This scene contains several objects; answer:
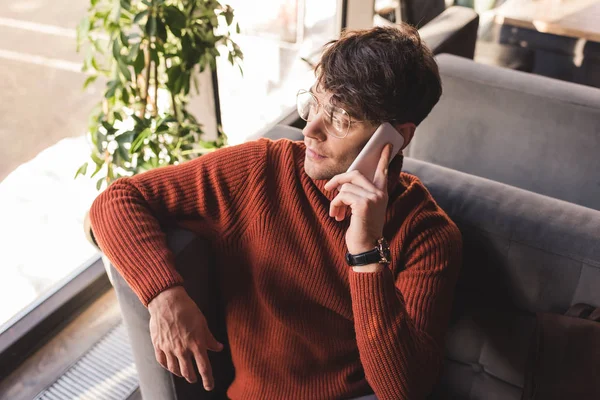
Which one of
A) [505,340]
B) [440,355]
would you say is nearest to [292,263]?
[440,355]

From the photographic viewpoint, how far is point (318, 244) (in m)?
1.17

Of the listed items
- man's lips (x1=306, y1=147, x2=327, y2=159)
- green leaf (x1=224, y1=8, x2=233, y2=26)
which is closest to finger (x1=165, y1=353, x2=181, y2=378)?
man's lips (x1=306, y1=147, x2=327, y2=159)

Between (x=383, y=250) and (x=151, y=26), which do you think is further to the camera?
(x=151, y=26)

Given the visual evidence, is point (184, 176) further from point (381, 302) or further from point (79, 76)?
point (79, 76)

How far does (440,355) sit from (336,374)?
0.81 ft

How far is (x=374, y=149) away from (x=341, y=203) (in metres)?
0.12

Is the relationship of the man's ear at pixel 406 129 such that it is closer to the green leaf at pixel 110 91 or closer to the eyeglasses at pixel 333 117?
the eyeglasses at pixel 333 117

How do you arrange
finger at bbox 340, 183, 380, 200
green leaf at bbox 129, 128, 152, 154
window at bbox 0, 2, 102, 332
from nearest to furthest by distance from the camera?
finger at bbox 340, 183, 380, 200, green leaf at bbox 129, 128, 152, 154, window at bbox 0, 2, 102, 332

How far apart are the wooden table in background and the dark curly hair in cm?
213

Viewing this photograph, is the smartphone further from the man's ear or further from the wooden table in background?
the wooden table in background

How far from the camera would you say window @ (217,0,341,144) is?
244 cm

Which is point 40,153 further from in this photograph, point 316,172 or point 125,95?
point 316,172

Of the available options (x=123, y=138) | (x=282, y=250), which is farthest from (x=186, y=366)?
(x=123, y=138)

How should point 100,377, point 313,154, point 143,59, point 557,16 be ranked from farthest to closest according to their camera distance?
1. point 557,16
2. point 100,377
3. point 143,59
4. point 313,154
